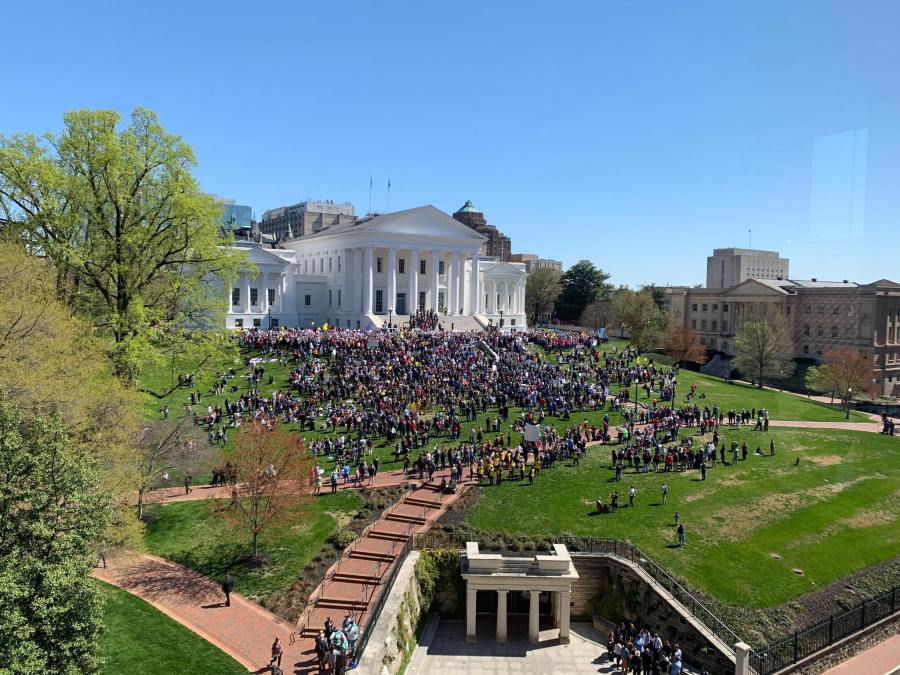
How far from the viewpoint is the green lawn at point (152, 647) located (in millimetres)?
18406

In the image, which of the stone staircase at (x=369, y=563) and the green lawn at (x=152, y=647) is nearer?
the green lawn at (x=152, y=647)

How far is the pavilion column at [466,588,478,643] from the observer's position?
24.4 meters

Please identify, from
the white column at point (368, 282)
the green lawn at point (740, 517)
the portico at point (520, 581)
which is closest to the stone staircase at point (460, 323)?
the white column at point (368, 282)

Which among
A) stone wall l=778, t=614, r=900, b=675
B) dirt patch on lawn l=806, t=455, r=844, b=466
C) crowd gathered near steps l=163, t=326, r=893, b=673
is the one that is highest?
crowd gathered near steps l=163, t=326, r=893, b=673

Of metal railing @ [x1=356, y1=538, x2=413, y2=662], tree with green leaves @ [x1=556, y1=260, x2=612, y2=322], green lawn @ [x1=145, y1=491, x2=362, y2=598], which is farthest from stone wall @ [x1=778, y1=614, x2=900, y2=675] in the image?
tree with green leaves @ [x1=556, y1=260, x2=612, y2=322]

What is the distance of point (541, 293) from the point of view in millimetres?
111500

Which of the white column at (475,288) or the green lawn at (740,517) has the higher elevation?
the white column at (475,288)

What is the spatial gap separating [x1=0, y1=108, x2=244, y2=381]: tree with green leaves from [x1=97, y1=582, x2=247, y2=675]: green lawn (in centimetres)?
861

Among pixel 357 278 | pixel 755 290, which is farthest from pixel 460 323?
pixel 755 290

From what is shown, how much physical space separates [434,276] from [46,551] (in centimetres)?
6404

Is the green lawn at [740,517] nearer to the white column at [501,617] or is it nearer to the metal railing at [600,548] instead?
the metal railing at [600,548]

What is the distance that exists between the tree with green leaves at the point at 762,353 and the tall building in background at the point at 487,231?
6917cm

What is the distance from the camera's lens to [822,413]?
53188 mm

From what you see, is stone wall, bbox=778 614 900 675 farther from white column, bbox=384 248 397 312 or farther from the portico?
white column, bbox=384 248 397 312
